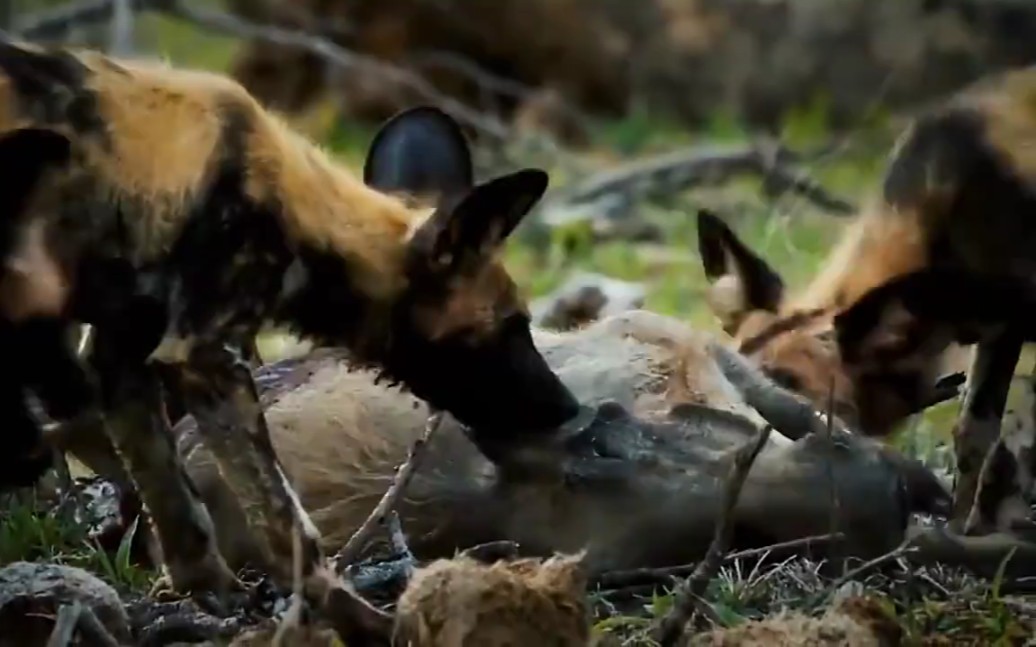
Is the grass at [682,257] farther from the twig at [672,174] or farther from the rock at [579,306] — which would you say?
the rock at [579,306]

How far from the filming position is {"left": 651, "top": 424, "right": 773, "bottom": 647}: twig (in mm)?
2607

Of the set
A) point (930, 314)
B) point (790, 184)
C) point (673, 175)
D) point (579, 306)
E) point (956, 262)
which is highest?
point (956, 262)

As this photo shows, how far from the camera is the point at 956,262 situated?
13.3 feet

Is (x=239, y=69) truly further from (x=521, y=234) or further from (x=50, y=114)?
(x=50, y=114)

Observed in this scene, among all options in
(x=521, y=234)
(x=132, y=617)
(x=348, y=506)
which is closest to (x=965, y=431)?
(x=348, y=506)

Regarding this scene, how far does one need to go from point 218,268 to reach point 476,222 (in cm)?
63


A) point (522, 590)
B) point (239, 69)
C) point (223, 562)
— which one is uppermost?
point (522, 590)

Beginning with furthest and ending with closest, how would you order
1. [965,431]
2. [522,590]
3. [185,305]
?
[965,431], [185,305], [522,590]

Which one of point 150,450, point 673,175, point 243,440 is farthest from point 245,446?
point 673,175

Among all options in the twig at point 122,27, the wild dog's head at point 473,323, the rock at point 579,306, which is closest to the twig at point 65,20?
the twig at point 122,27

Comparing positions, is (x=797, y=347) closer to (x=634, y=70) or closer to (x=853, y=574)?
(x=853, y=574)

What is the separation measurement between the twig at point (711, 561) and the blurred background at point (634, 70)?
22.1ft

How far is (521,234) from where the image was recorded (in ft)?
28.2

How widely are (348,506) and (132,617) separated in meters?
0.69
